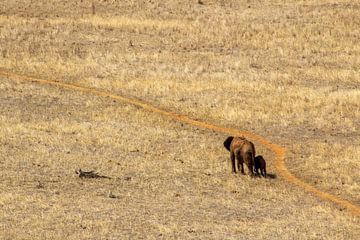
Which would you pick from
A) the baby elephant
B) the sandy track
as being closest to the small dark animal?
the baby elephant

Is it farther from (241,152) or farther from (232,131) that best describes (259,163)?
(232,131)

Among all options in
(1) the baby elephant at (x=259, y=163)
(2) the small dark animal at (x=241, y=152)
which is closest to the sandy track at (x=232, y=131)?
(1) the baby elephant at (x=259, y=163)

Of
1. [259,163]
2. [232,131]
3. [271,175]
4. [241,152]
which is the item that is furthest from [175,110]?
[259,163]

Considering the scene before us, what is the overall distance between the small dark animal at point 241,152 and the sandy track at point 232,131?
122cm

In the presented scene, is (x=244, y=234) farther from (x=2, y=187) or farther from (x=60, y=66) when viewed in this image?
(x=60, y=66)

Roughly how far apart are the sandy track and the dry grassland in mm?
375

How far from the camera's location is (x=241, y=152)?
3095 cm

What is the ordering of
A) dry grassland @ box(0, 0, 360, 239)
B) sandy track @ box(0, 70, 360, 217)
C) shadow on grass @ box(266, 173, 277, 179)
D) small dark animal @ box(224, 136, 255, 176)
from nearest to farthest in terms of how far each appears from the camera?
dry grassland @ box(0, 0, 360, 239) < sandy track @ box(0, 70, 360, 217) < small dark animal @ box(224, 136, 255, 176) < shadow on grass @ box(266, 173, 277, 179)

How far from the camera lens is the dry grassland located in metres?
26.2

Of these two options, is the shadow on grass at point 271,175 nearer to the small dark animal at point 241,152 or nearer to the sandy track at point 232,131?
the sandy track at point 232,131

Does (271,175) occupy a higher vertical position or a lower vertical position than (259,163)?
lower

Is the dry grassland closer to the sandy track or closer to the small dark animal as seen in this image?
the sandy track

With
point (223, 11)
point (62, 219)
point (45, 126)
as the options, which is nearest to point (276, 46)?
point (223, 11)

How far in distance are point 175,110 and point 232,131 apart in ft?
14.1
